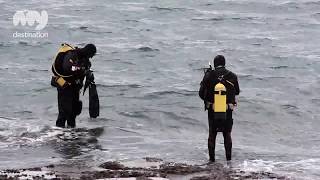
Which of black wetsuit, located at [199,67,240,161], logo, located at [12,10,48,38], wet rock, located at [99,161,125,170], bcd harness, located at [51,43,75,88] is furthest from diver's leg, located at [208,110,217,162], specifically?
logo, located at [12,10,48,38]

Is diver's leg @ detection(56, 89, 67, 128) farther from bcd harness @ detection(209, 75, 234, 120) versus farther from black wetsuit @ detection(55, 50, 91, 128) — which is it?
bcd harness @ detection(209, 75, 234, 120)

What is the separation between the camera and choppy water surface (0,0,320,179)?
37.5ft

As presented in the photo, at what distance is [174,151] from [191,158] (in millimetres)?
623

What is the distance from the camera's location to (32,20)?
29.4 metres

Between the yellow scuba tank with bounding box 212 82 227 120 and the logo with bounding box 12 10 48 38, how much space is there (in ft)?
54.4

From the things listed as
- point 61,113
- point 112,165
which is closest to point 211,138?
point 112,165

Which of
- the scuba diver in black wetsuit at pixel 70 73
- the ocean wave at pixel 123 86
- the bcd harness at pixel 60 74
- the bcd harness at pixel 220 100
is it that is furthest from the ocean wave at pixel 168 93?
the bcd harness at pixel 220 100

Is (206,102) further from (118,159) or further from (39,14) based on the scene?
(39,14)

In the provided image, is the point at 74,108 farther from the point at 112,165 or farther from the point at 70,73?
the point at 112,165

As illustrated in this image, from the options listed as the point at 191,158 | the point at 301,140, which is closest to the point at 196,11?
the point at 301,140

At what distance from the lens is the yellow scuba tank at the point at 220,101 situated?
10.1m

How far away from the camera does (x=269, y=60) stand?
71.3 feet

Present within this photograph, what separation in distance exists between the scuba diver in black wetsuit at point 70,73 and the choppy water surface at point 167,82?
52 centimetres

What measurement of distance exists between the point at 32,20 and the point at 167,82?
12681 millimetres
